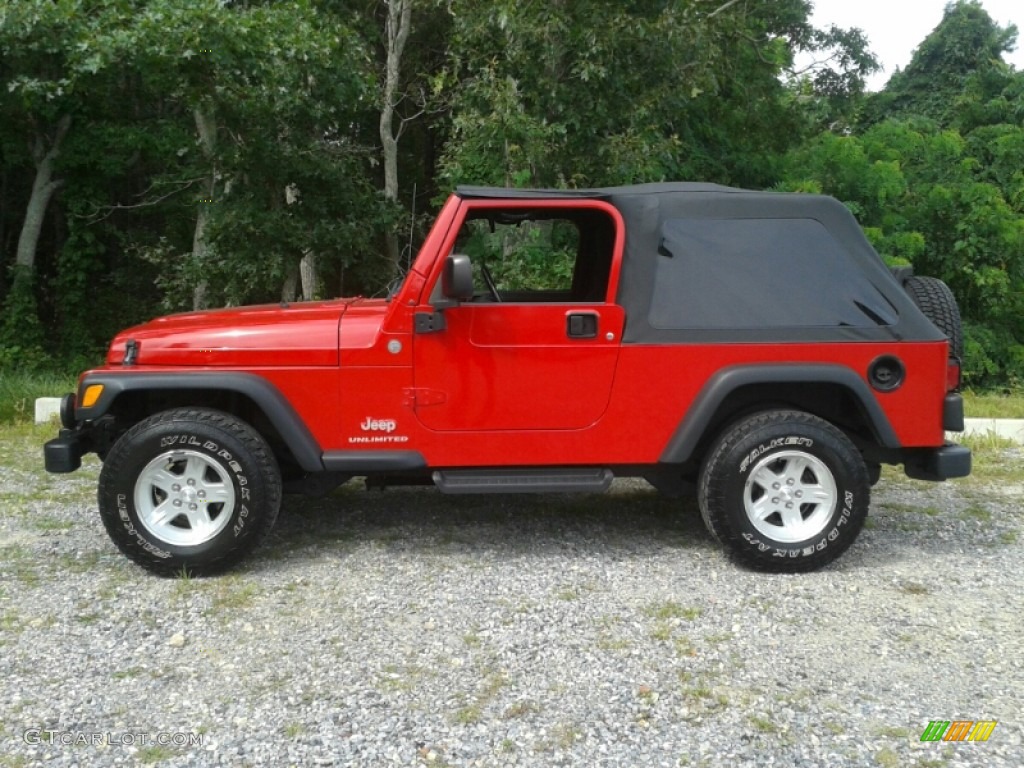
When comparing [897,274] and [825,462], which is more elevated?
[897,274]

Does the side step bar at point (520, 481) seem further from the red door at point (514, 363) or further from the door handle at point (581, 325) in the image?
the door handle at point (581, 325)

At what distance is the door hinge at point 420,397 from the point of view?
13.4 feet

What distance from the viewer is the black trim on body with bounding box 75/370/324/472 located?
400 cm

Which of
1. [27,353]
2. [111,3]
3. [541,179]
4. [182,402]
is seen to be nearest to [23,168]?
[27,353]

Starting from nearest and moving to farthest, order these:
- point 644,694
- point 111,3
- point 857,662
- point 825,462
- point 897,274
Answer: point 644,694, point 857,662, point 825,462, point 897,274, point 111,3

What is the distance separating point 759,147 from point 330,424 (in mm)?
12313

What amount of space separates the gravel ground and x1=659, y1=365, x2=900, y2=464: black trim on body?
27.4 inches

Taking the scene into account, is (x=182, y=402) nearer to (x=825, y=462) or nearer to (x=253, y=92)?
(x=825, y=462)

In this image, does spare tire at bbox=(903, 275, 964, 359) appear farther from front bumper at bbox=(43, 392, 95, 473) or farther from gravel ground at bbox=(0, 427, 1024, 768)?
front bumper at bbox=(43, 392, 95, 473)

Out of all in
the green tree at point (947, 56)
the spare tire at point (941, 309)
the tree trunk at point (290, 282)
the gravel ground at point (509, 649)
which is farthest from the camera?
the green tree at point (947, 56)

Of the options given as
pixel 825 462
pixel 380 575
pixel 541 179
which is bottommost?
pixel 380 575

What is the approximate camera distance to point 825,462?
4086 millimetres

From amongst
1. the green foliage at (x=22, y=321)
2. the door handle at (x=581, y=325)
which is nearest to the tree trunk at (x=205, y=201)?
the green foliage at (x=22, y=321)

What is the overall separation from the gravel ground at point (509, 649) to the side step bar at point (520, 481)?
1.35 feet
